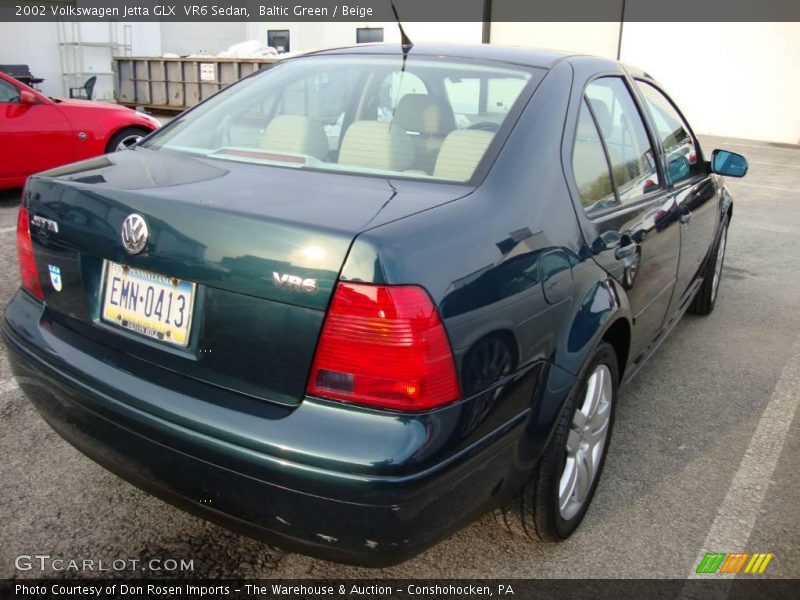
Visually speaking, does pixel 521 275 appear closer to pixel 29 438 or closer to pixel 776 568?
pixel 776 568

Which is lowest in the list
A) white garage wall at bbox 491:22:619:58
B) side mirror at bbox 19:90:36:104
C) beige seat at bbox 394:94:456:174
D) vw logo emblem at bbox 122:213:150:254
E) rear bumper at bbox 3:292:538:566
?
rear bumper at bbox 3:292:538:566

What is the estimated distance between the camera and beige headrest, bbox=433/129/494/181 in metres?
2.18

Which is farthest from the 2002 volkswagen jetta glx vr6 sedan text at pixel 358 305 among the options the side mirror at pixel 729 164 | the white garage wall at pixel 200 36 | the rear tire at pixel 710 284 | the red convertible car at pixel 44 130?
the white garage wall at pixel 200 36

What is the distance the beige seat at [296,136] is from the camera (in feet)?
8.25

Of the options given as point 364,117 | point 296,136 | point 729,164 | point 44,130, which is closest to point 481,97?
point 364,117

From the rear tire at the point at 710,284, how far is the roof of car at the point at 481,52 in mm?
2385

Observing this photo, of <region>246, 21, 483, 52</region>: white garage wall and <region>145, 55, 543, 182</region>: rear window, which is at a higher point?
<region>246, 21, 483, 52</region>: white garage wall

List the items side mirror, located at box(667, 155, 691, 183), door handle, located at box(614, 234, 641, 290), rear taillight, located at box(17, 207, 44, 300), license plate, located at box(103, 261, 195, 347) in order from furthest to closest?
side mirror, located at box(667, 155, 691, 183)
door handle, located at box(614, 234, 641, 290)
rear taillight, located at box(17, 207, 44, 300)
license plate, located at box(103, 261, 195, 347)

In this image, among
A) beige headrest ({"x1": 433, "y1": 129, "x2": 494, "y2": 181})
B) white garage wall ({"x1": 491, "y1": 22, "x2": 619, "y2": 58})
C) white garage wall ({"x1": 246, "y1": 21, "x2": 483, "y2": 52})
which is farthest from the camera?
white garage wall ({"x1": 246, "y1": 21, "x2": 483, "y2": 52})

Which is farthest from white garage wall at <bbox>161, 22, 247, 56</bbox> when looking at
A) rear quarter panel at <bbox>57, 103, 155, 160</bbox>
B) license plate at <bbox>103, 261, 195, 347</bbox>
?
license plate at <bbox>103, 261, 195, 347</bbox>

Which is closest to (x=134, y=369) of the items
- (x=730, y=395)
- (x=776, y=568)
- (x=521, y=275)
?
(x=521, y=275)

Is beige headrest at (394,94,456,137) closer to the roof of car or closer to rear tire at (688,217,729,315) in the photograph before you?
the roof of car

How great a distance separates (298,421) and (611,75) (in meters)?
2.05

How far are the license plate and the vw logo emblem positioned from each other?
2.5 inches
